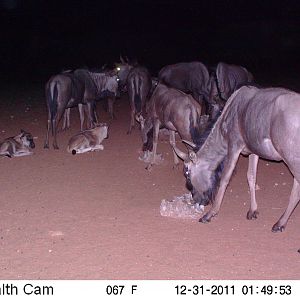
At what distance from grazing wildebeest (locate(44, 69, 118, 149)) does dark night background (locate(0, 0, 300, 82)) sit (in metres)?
14.5

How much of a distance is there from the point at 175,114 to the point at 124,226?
2868mm

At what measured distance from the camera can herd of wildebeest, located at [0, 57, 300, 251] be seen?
6746 mm

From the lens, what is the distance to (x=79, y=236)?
7125mm

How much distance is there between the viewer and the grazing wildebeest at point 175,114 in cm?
934

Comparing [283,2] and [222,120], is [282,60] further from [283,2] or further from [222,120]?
[222,120]

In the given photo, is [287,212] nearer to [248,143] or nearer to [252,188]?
[252,188]


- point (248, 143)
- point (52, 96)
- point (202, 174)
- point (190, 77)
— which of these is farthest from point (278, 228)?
point (190, 77)

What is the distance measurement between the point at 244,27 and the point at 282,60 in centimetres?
1901

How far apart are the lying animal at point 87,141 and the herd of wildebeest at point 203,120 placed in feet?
0.07

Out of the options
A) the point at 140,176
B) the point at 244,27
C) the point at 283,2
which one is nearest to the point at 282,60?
the point at 244,27

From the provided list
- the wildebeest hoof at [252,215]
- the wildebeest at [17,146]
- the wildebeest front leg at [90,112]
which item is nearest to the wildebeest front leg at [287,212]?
the wildebeest hoof at [252,215]

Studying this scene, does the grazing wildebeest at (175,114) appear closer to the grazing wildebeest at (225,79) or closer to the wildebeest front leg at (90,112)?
the wildebeest front leg at (90,112)

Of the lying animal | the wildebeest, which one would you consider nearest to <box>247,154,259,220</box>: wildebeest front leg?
the lying animal

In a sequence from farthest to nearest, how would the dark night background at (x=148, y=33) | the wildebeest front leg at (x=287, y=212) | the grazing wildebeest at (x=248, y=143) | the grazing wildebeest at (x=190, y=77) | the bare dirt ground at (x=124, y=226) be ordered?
the dark night background at (x=148, y=33), the grazing wildebeest at (x=190, y=77), the wildebeest front leg at (x=287, y=212), the grazing wildebeest at (x=248, y=143), the bare dirt ground at (x=124, y=226)
